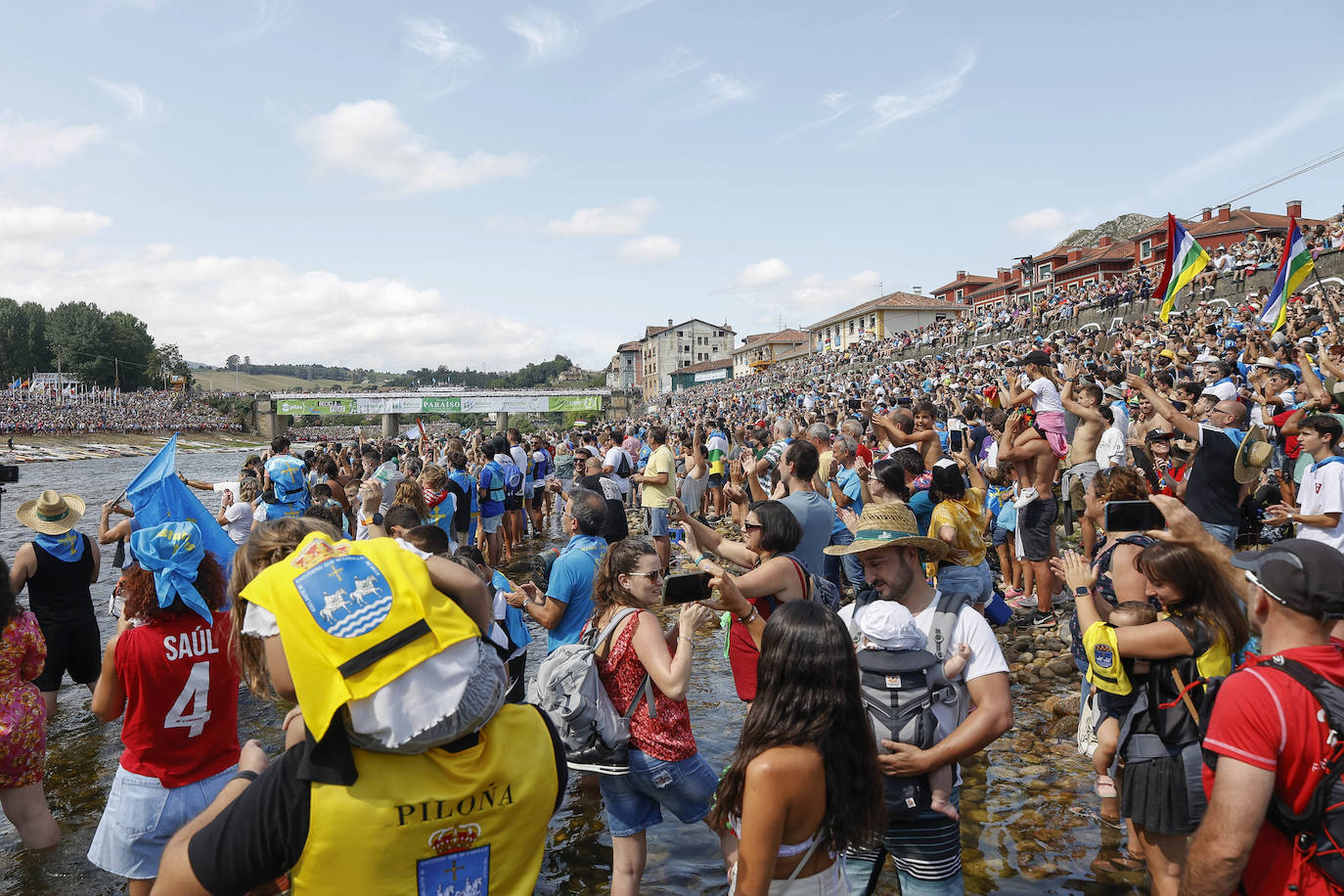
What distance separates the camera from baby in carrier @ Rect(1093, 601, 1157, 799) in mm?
3078

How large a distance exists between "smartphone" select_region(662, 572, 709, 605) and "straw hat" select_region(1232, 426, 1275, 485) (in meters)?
4.88

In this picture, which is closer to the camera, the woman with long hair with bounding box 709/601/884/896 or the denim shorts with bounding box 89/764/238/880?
the woman with long hair with bounding box 709/601/884/896

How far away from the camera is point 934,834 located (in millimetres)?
2793

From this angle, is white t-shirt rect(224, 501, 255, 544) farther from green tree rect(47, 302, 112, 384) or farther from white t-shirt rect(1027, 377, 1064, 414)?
green tree rect(47, 302, 112, 384)

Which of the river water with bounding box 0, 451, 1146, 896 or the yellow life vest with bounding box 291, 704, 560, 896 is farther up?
the yellow life vest with bounding box 291, 704, 560, 896

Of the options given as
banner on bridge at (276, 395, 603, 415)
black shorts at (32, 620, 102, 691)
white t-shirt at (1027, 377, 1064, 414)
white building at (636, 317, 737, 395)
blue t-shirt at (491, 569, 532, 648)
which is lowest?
black shorts at (32, 620, 102, 691)

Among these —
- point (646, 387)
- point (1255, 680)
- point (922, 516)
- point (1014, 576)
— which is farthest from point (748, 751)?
point (646, 387)

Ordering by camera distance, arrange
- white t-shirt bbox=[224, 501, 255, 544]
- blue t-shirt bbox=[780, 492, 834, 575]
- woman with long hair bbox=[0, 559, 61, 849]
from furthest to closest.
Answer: white t-shirt bbox=[224, 501, 255, 544] < blue t-shirt bbox=[780, 492, 834, 575] < woman with long hair bbox=[0, 559, 61, 849]

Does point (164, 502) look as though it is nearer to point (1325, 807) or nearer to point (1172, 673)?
point (1172, 673)

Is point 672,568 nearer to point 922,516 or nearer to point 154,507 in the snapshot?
point 922,516

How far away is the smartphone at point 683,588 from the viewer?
334 cm

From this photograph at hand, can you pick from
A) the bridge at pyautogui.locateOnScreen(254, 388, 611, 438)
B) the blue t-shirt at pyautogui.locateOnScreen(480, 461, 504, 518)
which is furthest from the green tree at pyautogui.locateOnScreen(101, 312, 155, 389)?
the blue t-shirt at pyautogui.locateOnScreen(480, 461, 504, 518)

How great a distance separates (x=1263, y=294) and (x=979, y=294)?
55.1m

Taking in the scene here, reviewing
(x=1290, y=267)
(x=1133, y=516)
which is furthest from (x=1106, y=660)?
(x=1290, y=267)
